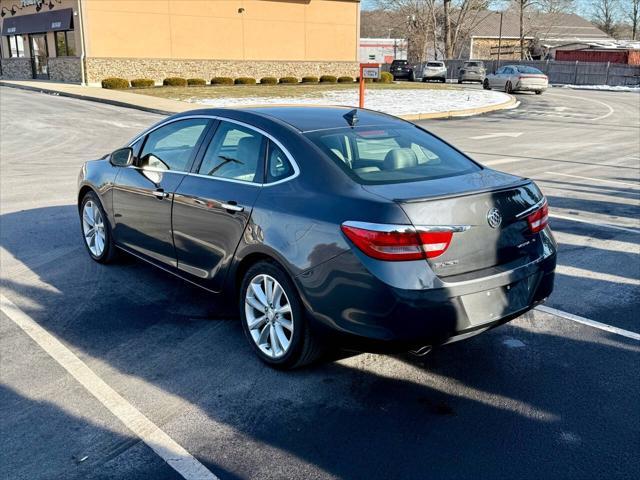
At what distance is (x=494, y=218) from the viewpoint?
12.2ft

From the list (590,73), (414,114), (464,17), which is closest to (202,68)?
(414,114)

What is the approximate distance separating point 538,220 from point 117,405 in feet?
9.03

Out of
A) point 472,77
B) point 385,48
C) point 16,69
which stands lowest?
point 472,77

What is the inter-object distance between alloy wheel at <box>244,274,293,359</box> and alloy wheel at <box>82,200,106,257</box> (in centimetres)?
246

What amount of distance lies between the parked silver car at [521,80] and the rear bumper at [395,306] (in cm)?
3385

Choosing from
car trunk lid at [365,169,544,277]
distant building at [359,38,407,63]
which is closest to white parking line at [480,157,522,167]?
car trunk lid at [365,169,544,277]

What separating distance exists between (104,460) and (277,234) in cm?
154

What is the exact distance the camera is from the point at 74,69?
1400 inches

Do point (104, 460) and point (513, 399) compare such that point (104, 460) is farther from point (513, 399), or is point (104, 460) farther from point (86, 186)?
point (86, 186)

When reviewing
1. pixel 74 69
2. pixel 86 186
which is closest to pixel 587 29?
pixel 74 69

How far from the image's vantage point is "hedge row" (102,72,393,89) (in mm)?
33000

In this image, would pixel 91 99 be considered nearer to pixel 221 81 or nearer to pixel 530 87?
pixel 221 81

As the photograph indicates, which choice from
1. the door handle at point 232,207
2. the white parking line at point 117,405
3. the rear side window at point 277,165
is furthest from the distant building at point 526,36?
the white parking line at point 117,405

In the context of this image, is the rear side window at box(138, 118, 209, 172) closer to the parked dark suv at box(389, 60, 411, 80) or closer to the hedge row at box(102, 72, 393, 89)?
the hedge row at box(102, 72, 393, 89)
